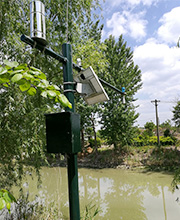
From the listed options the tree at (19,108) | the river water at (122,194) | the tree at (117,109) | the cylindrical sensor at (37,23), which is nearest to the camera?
the cylindrical sensor at (37,23)

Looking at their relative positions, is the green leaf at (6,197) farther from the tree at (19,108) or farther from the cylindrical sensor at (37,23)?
the tree at (19,108)

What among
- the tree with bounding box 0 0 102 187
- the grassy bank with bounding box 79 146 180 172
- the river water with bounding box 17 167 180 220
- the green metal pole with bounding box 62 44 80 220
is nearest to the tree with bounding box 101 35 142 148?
the grassy bank with bounding box 79 146 180 172

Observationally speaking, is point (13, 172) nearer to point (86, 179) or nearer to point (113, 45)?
point (86, 179)

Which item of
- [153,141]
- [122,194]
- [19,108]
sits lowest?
[122,194]

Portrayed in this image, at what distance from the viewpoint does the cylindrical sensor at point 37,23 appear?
1295 millimetres

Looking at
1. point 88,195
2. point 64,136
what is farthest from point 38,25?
point 88,195

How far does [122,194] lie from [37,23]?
555 cm

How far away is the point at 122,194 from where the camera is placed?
221 inches

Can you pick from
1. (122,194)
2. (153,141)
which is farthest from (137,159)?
(122,194)

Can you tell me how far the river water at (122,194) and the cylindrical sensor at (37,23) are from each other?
1840 mm

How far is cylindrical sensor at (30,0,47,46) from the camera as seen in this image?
1.29 meters

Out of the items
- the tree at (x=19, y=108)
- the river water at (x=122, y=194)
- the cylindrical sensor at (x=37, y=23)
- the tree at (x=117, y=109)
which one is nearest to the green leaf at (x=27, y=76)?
the cylindrical sensor at (x=37, y=23)

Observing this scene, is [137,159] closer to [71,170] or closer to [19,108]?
[19,108]

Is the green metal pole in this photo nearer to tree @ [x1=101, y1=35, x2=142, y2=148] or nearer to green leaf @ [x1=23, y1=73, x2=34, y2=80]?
green leaf @ [x1=23, y1=73, x2=34, y2=80]
